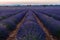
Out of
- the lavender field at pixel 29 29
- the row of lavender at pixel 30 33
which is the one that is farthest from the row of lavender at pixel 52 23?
the row of lavender at pixel 30 33

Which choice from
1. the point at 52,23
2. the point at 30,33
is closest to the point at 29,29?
the point at 30,33

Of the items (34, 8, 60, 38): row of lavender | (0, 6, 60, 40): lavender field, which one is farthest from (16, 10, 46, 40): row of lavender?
(34, 8, 60, 38): row of lavender

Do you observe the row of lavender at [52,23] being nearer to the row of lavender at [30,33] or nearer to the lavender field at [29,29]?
the lavender field at [29,29]

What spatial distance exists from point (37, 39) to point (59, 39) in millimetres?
875

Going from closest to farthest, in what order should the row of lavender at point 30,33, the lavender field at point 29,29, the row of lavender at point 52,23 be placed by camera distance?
the row of lavender at point 30,33 < the lavender field at point 29,29 < the row of lavender at point 52,23

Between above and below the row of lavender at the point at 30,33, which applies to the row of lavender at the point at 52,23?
below

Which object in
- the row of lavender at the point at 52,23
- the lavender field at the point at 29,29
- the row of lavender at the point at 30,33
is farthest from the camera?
the row of lavender at the point at 52,23

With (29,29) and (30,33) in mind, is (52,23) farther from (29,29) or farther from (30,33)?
(30,33)

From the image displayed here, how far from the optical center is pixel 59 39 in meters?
6.75

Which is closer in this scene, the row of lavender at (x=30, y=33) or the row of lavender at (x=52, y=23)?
the row of lavender at (x=30, y=33)

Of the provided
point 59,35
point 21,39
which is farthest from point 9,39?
point 59,35

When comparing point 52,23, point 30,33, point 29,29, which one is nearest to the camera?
point 30,33

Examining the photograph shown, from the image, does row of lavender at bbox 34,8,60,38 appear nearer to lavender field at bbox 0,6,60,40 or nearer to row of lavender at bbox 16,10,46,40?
lavender field at bbox 0,6,60,40

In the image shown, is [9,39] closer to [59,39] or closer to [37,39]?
[37,39]
